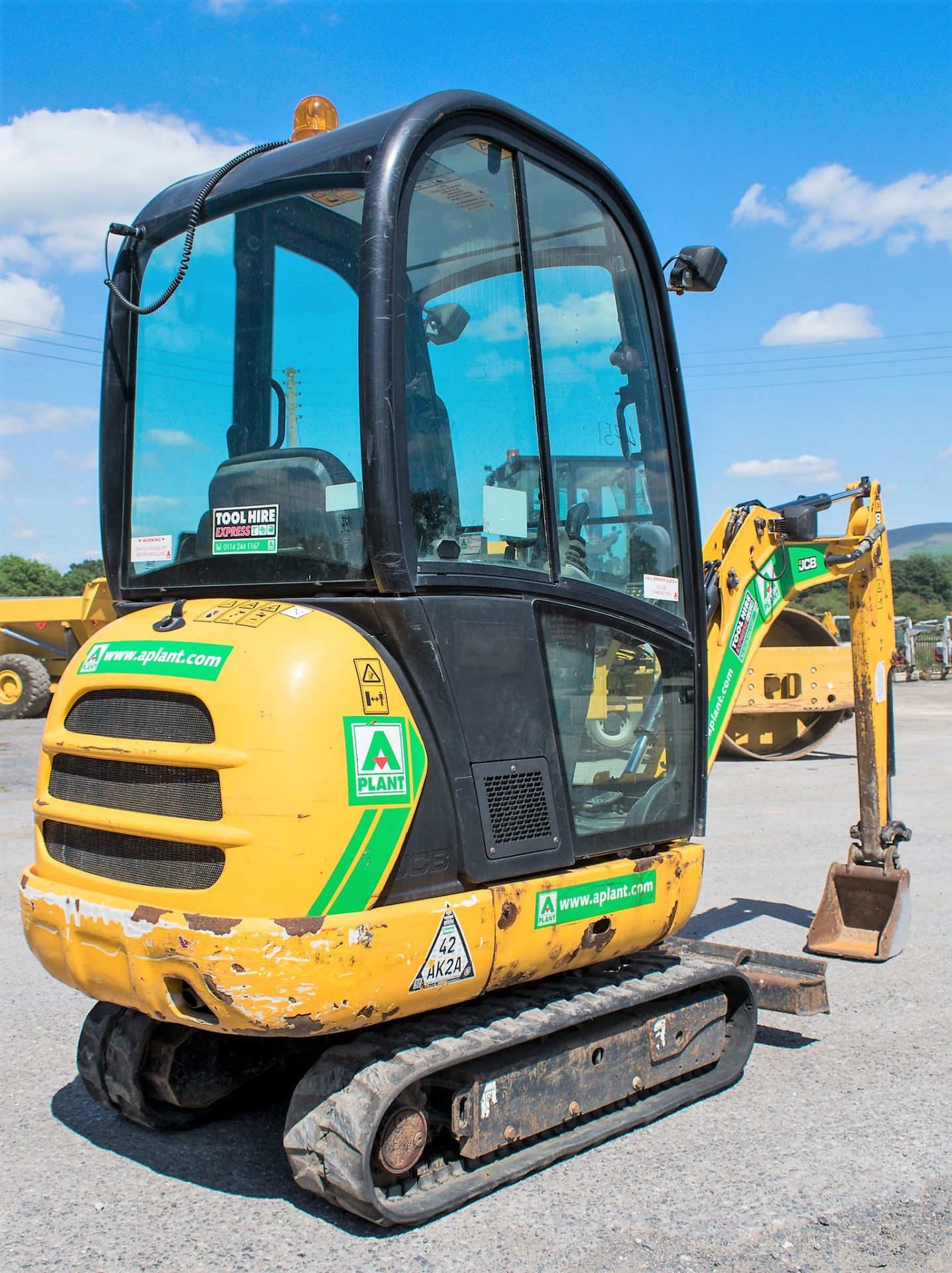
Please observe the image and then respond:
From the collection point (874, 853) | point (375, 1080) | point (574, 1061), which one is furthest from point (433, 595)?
point (874, 853)

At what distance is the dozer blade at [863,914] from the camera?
571 centimetres

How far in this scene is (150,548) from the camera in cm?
368

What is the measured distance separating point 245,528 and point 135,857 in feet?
3.10

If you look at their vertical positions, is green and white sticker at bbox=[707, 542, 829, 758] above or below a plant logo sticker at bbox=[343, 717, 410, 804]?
above

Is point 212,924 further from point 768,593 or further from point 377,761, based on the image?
point 768,593

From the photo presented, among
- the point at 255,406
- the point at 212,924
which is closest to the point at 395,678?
the point at 212,924

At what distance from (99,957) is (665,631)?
6.66ft

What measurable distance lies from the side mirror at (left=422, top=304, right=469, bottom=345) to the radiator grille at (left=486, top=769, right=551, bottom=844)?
122 cm

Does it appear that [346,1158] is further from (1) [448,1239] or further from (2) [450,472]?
(2) [450,472]

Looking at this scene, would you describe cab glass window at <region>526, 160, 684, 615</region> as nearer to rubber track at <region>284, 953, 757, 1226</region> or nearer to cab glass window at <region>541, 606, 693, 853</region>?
cab glass window at <region>541, 606, 693, 853</region>

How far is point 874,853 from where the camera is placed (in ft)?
19.4

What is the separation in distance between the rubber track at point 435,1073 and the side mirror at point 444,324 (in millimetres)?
1905

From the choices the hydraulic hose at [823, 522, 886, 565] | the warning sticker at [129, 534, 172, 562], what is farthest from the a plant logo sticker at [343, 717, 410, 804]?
the hydraulic hose at [823, 522, 886, 565]

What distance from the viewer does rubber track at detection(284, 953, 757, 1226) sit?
299 cm
